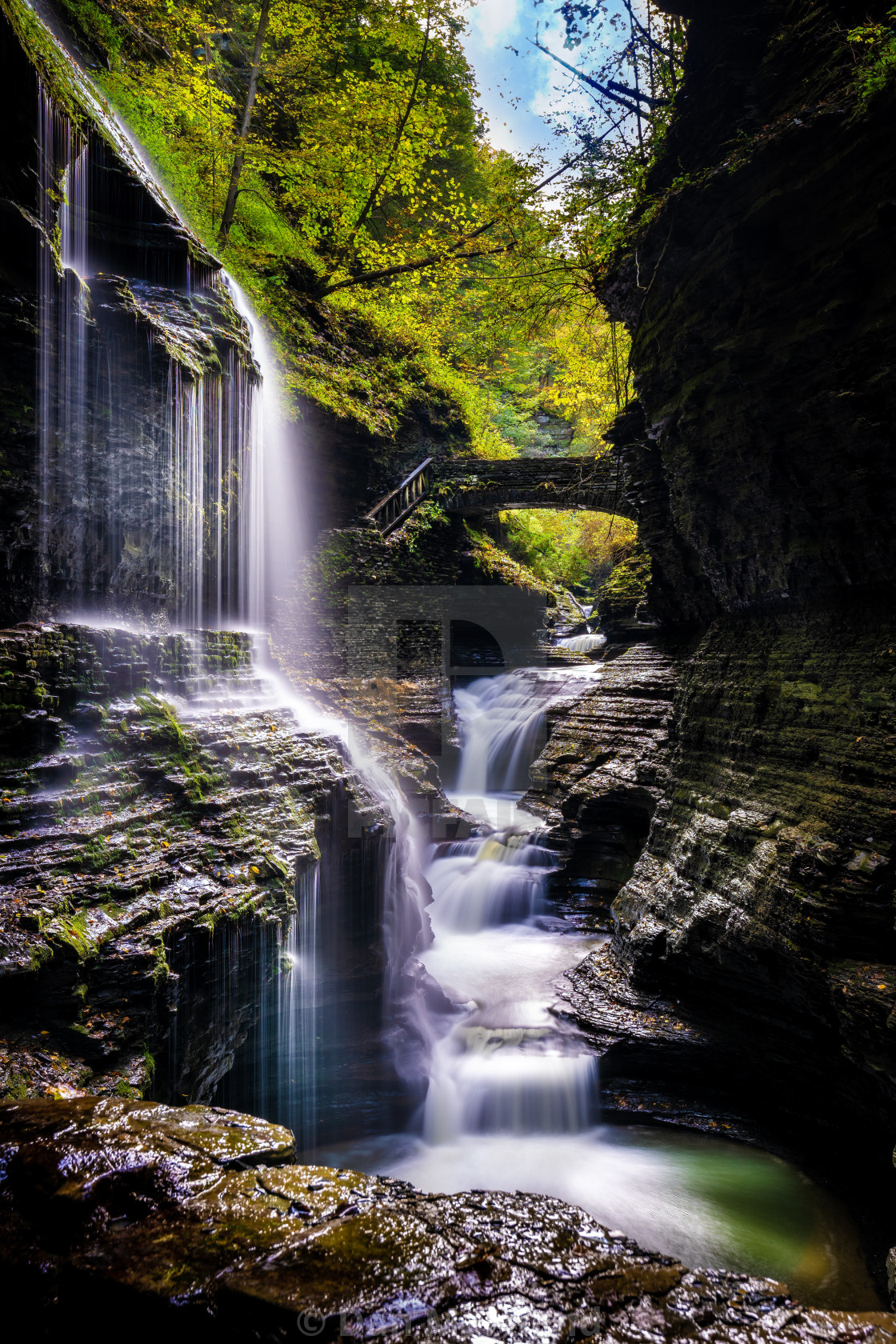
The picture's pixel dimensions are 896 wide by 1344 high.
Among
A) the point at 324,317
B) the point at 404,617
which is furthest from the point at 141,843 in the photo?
the point at 324,317

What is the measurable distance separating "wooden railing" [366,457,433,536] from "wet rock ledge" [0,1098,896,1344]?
12431mm

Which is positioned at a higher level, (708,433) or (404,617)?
(708,433)

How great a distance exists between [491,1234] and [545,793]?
7993 mm

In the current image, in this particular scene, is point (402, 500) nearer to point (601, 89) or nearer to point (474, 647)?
point (474, 647)

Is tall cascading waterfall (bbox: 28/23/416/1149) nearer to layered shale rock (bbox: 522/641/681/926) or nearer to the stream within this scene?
the stream

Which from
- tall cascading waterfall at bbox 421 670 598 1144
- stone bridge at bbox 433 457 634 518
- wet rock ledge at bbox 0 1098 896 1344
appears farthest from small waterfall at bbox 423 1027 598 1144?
stone bridge at bbox 433 457 634 518

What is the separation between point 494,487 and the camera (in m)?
15.0

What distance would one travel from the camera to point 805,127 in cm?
416

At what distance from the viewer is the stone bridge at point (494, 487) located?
1422cm

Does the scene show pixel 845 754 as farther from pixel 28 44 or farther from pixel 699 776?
pixel 28 44

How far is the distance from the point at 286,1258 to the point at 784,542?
225 inches

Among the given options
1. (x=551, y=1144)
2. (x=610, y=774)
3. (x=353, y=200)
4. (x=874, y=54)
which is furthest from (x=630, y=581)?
(x=551, y=1144)

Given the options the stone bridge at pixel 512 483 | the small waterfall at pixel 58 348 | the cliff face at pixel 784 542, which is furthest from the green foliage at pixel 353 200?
the small waterfall at pixel 58 348

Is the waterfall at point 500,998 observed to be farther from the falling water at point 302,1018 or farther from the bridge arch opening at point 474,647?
the bridge arch opening at point 474,647
